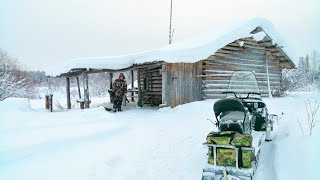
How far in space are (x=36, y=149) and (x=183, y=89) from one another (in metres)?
8.91

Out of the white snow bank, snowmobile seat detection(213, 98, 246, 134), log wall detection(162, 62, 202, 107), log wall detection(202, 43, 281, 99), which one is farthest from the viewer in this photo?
log wall detection(202, 43, 281, 99)

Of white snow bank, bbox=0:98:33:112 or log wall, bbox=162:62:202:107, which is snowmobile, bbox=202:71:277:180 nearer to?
white snow bank, bbox=0:98:33:112

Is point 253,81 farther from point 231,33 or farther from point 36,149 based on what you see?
point 231,33

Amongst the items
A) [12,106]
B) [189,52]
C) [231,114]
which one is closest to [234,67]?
[189,52]

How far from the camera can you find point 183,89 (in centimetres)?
1386

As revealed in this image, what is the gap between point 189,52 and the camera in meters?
12.7

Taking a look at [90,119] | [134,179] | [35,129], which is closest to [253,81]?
[134,179]

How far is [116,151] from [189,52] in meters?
7.32

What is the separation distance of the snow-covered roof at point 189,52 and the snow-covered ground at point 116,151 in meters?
4.87

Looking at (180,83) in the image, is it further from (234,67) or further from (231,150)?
(231,150)

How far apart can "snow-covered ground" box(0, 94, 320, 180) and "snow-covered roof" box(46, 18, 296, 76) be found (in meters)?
4.87

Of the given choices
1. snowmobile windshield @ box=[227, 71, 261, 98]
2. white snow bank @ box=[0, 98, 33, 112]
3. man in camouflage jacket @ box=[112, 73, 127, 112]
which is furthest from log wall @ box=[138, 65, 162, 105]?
snowmobile windshield @ box=[227, 71, 261, 98]

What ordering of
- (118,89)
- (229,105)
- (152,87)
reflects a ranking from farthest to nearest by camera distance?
(152,87)
(118,89)
(229,105)

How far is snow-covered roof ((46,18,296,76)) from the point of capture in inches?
501
